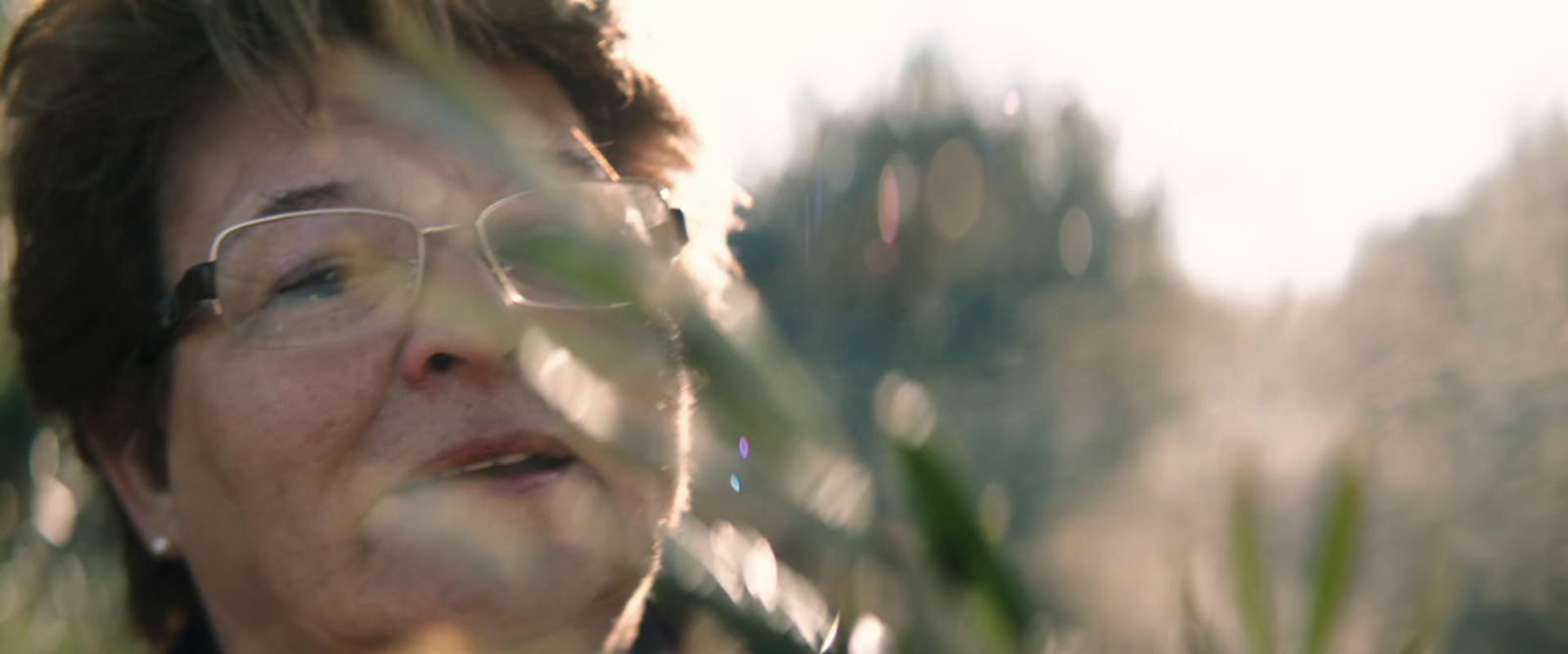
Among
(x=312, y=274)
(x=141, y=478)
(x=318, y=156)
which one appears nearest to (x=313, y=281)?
(x=312, y=274)

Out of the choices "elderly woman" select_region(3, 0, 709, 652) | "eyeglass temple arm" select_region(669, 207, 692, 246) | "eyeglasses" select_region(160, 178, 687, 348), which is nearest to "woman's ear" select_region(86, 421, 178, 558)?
"elderly woman" select_region(3, 0, 709, 652)

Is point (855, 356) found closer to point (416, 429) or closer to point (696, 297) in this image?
point (696, 297)

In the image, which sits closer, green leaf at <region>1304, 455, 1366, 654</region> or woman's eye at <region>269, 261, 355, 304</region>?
green leaf at <region>1304, 455, 1366, 654</region>

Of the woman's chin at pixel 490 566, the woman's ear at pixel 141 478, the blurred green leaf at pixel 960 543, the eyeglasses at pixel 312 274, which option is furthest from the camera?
the woman's ear at pixel 141 478

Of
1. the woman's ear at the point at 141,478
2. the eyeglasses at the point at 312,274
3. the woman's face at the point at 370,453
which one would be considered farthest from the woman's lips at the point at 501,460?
the woman's ear at the point at 141,478

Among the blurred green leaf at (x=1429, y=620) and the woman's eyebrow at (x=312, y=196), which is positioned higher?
the blurred green leaf at (x=1429, y=620)

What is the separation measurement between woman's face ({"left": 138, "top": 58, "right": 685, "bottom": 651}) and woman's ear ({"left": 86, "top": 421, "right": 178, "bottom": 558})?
0.14 metres

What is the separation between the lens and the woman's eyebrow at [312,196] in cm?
157

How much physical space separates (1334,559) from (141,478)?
1.94 m

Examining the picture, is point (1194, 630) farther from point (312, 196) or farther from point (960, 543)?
point (312, 196)

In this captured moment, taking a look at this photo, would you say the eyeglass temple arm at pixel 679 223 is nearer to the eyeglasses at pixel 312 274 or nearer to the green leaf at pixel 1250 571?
the eyeglasses at pixel 312 274

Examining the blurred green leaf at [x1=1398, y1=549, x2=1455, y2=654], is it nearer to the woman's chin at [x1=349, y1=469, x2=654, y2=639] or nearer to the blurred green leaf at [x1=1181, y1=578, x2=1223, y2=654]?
the blurred green leaf at [x1=1181, y1=578, x2=1223, y2=654]

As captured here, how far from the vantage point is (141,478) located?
6.13ft

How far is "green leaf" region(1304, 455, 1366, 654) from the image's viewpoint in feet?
0.61
